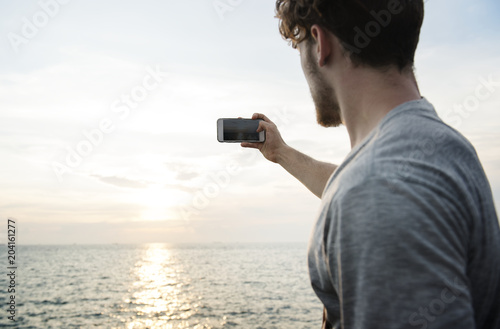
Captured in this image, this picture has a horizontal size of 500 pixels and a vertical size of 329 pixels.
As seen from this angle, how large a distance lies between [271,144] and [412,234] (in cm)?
227

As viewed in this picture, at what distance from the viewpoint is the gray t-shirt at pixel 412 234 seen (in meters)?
1.06

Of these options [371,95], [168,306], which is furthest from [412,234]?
[168,306]

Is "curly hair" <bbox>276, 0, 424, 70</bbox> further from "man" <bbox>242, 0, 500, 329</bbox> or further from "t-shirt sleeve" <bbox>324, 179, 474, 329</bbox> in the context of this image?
"t-shirt sleeve" <bbox>324, 179, 474, 329</bbox>

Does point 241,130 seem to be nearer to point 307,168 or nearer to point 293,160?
point 293,160

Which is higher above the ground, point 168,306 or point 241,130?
point 241,130

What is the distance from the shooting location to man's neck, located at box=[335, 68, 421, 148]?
1549 mm

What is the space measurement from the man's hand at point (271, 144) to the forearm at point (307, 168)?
0.05 metres

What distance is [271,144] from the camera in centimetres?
329

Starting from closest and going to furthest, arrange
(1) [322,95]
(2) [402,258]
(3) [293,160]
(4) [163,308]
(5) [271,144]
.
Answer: (2) [402,258] → (1) [322,95] → (3) [293,160] → (5) [271,144] → (4) [163,308]

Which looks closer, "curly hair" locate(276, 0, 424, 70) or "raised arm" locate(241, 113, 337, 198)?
"curly hair" locate(276, 0, 424, 70)

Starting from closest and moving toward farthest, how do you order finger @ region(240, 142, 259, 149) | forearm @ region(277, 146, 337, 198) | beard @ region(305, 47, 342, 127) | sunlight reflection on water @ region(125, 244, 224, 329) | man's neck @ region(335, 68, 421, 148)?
man's neck @ region(335, 68, 421, 148) < beard @ region(305, 47, 342, 127) < forearm @ region(277, 146, 337, 198) < finger @ region(240, 142, 259, 149) < sunlight reflection on water @ region(125, 244, 224, 329)

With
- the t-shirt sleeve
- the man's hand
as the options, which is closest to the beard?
the t-shirt sleeve

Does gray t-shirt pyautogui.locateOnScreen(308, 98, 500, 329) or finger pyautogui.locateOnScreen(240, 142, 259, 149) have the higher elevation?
finger pyautogui.locateOnScreen(240, 142, 259, 149)

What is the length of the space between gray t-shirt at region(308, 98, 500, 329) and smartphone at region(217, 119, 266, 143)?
2.02 meters
